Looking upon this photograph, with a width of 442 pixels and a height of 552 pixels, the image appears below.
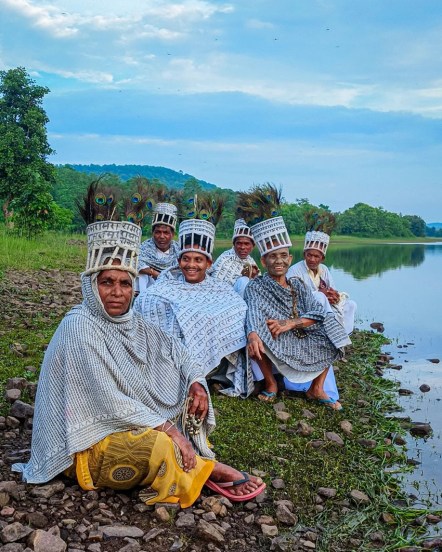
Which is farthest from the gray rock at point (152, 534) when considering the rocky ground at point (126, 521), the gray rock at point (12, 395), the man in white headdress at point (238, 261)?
the man in white headdress at point (238, 261)

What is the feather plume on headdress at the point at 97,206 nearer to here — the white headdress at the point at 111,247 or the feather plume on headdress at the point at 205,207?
the white headdress at the point at 111,247

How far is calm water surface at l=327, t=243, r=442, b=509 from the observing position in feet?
17.2

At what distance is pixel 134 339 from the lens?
13.3 feet

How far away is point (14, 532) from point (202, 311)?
3.31 meters

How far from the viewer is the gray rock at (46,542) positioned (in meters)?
3.09

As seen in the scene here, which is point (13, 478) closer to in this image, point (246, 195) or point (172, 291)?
point (172, 291)

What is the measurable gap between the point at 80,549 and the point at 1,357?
148 inches

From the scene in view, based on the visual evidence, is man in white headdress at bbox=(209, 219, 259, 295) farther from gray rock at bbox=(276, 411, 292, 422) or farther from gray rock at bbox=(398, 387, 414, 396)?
gray rock at bbox=(276, 411, 292, 422)

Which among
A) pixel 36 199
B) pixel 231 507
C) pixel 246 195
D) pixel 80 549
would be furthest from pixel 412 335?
pixel 36 199

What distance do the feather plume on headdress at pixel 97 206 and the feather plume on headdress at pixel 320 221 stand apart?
443 centimetres

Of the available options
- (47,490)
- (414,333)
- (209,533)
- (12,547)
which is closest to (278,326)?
(209,533)

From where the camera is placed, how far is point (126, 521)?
Answer: 11.7 ft

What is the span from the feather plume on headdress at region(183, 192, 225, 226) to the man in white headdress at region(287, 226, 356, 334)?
1262 mm

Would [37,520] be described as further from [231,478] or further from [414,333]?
[414,333]
